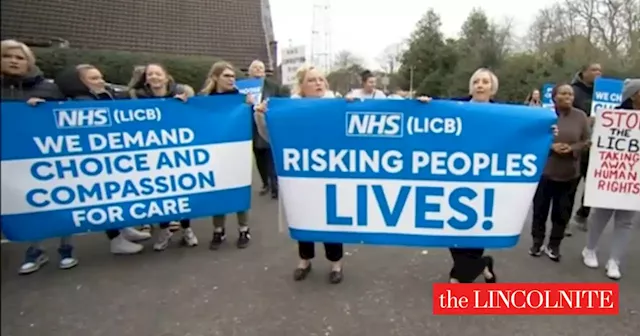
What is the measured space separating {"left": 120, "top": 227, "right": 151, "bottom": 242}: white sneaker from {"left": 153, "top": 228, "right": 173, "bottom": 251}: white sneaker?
20 centimetres

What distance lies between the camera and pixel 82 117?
3.44 m

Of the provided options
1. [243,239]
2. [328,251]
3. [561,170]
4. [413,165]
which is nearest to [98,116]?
[243,239]

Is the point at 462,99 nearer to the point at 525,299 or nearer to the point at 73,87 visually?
the point at 525,299

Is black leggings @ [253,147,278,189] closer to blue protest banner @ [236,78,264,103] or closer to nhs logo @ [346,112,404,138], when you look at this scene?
blue protest banner @ [236,78,264,103]

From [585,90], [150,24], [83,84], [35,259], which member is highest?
[150,24]

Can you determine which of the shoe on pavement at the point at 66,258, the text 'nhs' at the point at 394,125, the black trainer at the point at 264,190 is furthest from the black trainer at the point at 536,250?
the shoe on pavement at the point at 66,258

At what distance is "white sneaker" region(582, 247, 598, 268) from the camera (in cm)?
405

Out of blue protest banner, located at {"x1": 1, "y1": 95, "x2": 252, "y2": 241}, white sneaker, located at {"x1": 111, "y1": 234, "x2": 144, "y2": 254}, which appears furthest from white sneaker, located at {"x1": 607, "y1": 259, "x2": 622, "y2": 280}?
white sneaker, located at {"x1": 111, "y1": 234, "x2": 144, "y2": 254}

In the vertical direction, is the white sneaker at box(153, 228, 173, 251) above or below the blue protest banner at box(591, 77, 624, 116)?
below

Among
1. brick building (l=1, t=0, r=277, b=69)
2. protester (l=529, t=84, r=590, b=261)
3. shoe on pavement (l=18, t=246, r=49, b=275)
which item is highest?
brick building (l=1, t=0, r=277, b=69)

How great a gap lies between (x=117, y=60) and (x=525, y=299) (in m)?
3.33

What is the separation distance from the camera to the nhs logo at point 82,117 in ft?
11.0

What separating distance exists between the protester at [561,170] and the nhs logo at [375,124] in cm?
182

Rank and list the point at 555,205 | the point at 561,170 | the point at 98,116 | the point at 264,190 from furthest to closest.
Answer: the point at 264,190, the point at 555,205, the point at 561,170, the point at 98,116
